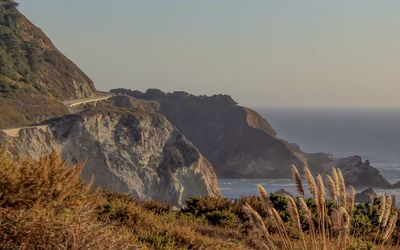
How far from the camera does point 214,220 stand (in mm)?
14242

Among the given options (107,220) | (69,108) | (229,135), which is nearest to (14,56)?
(69,108)

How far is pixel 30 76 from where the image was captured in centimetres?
9619

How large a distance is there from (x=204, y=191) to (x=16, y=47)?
4324 centimetres

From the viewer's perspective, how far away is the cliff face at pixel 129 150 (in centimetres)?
6844

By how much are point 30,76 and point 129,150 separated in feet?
94.5

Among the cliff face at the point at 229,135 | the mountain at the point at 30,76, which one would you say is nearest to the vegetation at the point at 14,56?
the mountain at the point at 30,76

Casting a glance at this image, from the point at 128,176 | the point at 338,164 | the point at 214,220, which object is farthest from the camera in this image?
the point at 338,164

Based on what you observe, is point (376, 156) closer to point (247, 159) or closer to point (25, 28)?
point (247, 159)

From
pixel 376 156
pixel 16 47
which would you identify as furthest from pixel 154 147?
pixel 376 156

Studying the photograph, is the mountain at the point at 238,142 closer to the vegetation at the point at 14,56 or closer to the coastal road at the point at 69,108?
the coastal road at the point at 69,108

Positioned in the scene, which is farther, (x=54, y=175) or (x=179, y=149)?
(x=179, y=149)

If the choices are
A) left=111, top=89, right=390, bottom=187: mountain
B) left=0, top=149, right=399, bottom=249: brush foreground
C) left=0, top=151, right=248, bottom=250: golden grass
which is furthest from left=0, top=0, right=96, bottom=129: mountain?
left=0, top=151, right=248, bottom=250: golden grass

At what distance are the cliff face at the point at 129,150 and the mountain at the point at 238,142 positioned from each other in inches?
1707

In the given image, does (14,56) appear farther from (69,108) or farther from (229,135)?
(229,135)
